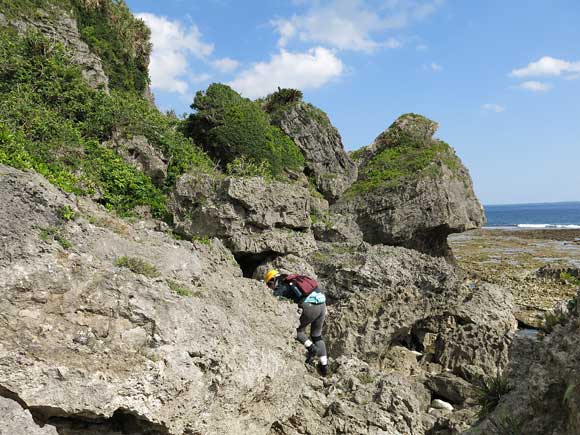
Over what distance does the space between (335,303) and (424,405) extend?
4061 mm

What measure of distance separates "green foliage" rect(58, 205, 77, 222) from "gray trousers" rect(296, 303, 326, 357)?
5.33 metres

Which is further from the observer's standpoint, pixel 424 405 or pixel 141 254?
pixel 424 405

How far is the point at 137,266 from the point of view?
7441 millimetres

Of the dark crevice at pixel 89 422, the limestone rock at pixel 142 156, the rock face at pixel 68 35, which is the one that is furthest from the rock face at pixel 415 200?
the dark crevice at pixel 89 422

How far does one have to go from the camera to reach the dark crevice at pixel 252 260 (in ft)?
48.1

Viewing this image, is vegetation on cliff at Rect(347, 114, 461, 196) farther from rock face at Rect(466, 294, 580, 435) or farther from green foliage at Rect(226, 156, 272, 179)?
rock face at Rect(466, 294, 580, 435)

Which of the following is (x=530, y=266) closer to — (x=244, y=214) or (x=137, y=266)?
(x=244, y=214)

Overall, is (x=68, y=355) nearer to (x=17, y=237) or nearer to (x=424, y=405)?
(x=17, y=237)

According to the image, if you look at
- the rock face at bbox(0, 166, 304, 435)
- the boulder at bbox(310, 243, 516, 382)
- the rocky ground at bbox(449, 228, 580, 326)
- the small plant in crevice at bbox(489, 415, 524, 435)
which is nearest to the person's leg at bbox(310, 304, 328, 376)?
the boulder at bbox(310, 243, 516, 382)

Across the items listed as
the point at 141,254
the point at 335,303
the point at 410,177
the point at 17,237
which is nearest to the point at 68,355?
the point at 17,237

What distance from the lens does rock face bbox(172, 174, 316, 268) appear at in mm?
14086

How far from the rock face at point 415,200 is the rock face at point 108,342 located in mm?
14212

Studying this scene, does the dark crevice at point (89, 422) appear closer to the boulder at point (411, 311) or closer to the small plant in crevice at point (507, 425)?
the small plant in crevice at point (507, 425)

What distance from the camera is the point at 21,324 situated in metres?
5.86
